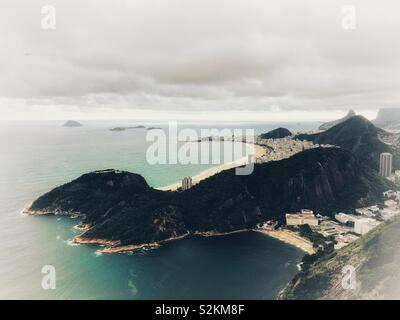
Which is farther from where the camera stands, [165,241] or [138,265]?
[165,241]

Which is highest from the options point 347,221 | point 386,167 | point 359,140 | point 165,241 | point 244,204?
point 359,140

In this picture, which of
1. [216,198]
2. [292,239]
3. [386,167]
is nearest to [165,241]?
[216,198]

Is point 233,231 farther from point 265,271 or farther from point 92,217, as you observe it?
point 92,217

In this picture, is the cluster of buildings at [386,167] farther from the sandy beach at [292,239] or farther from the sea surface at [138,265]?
the sea surface at [138,265]

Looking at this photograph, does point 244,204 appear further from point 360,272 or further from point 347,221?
point 360,272
